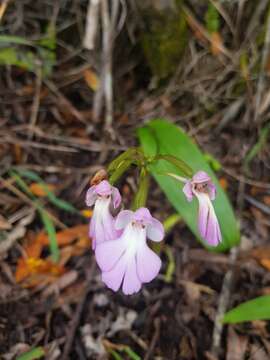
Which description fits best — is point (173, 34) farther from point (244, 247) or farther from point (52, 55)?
point (244, 247)

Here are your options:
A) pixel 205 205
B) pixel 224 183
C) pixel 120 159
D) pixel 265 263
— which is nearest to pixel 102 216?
pixel 120 159

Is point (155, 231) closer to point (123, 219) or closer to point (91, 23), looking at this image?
point (123, 219)

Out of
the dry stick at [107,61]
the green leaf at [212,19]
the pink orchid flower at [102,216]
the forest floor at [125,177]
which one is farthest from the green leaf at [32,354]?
the green leaf at [212,19]

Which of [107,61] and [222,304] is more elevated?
[107,61]

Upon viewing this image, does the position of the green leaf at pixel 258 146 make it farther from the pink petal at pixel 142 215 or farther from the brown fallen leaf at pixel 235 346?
the pink petal at pixel 142 215

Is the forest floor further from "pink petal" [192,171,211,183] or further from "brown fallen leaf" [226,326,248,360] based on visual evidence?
"pink petal" [192,171,211,183]

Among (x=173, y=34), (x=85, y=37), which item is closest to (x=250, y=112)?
(x=173, y=34)

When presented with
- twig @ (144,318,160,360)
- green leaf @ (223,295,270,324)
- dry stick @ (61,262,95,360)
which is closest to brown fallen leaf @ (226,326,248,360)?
green leaf @ (223,295,270,324)
